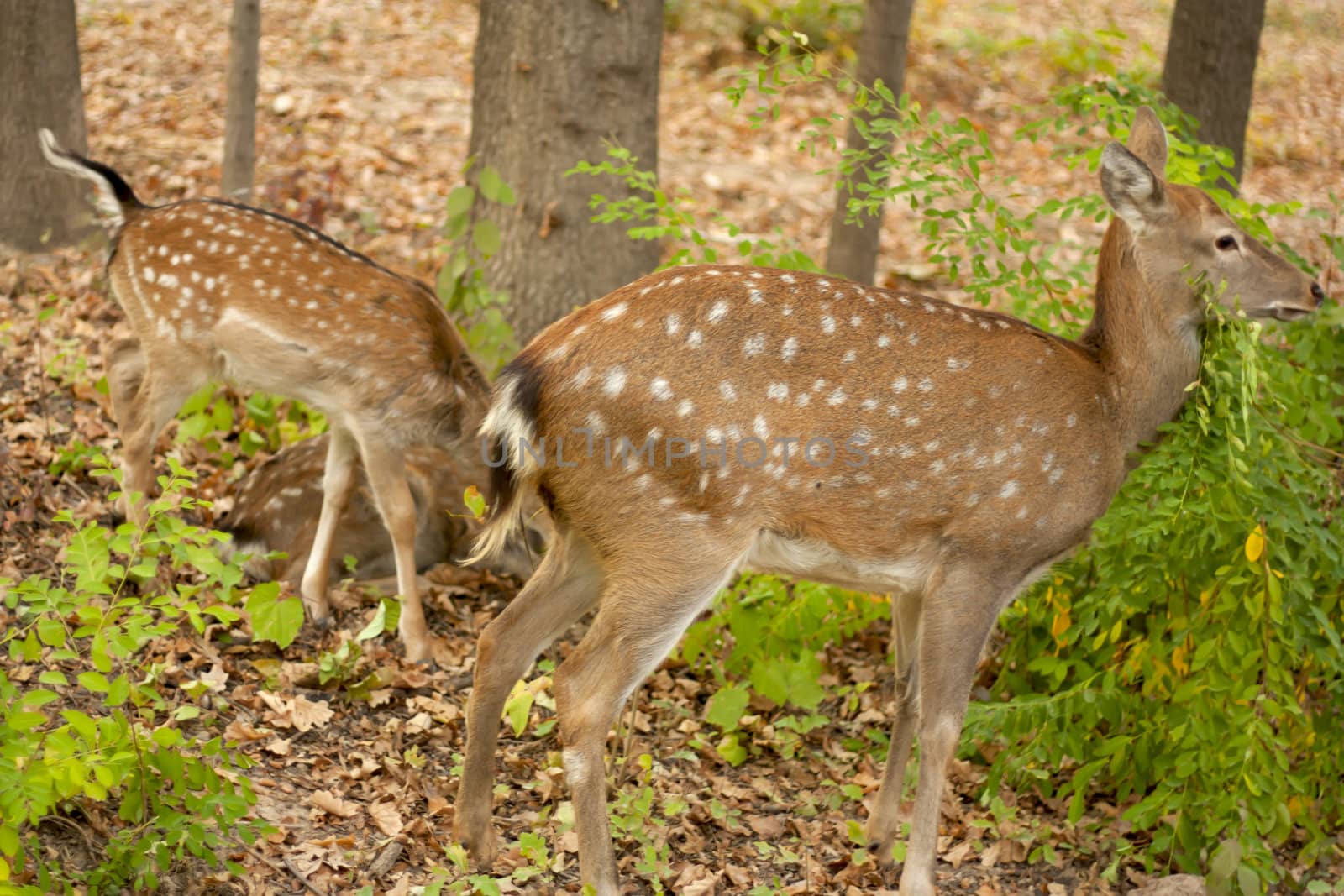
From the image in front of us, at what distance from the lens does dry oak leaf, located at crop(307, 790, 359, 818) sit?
14.1 feet

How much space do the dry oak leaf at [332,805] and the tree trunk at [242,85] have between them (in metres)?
4.77

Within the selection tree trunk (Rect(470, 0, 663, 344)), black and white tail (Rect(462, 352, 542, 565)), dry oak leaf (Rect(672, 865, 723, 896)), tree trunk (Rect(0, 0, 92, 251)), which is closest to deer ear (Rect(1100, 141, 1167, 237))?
black and white tail (Rect(462, 352, 542, 565))

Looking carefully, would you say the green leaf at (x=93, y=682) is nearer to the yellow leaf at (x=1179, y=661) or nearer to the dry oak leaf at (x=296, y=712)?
the dry oak leaf at (x=296, y=712)

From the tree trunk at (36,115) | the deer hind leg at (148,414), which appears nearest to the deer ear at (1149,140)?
the deer hind leg at (148,414)

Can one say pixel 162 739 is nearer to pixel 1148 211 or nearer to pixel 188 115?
pixel 1148 211

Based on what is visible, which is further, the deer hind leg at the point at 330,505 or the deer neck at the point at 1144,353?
the deer hind leg at the point at 330,505

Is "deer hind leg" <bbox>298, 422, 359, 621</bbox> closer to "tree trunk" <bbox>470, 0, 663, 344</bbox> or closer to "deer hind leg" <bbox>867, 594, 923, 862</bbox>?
"tree trunk" <bbox>470, 0, 663, 344</bbox>

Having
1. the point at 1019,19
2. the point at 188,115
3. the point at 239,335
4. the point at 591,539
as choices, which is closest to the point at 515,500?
the point at 591,539

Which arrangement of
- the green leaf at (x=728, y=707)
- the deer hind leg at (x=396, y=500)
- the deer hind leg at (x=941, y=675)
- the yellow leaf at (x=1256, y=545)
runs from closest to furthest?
the yellow leaf at (x=1256, y=545) → the deer hind leg at (x=941, y=675) → the green leaf at (x=728, y=707) → the deer hind leg at (x=396, y=500)

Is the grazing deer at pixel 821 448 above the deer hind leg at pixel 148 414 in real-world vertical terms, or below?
above

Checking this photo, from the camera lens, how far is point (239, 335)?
18.9ft

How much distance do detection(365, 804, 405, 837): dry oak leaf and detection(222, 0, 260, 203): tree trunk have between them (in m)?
4.81

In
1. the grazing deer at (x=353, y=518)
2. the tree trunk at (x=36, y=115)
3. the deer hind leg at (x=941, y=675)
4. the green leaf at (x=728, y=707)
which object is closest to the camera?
the deer hind leg at (x=941, y=675)

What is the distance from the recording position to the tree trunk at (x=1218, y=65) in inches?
277
